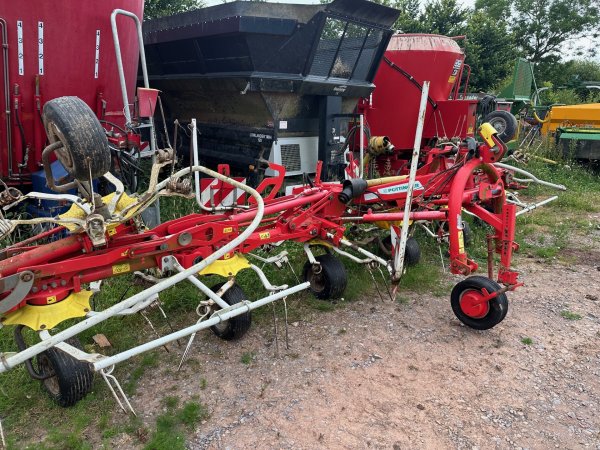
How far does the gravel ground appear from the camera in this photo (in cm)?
239

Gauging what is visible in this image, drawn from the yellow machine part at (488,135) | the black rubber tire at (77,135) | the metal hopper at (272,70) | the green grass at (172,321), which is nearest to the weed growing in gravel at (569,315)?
the green grass at (172,321)

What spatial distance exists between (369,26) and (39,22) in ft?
10.9

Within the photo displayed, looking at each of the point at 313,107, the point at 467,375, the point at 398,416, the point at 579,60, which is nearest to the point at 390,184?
the point at 467,375

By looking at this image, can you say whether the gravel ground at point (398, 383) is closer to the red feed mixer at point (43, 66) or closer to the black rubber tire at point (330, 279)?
the black rubber tire at point (330, 279)

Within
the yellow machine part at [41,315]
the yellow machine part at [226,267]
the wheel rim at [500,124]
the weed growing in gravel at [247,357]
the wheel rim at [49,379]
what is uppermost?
the wheel rim at [500,124]

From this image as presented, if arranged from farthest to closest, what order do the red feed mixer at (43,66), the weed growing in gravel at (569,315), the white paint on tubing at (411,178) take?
the red feed mixer at (43,66), the weed growing in gravel at (569,315), the white paint on tubing at (411,178)

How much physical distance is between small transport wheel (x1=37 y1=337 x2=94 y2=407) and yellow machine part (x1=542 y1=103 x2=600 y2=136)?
31.5 ft

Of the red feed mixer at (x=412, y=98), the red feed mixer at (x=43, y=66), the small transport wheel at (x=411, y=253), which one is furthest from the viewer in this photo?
the red feed mixer at (x=412, y=98)

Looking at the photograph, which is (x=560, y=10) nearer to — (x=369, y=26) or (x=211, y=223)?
(x=369, y=26)

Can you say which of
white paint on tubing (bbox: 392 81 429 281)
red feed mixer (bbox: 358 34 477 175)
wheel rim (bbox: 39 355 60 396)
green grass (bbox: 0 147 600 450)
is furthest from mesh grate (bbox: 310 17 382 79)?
wheel rim (bbox: 39 355 60 396)

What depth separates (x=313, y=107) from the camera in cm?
576

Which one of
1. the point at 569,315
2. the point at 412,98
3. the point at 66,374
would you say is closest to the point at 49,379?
the point at 66,374

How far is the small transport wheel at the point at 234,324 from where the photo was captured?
315 cm

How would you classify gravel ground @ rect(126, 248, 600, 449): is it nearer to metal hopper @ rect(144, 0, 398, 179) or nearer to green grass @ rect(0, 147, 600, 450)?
green grass @ rect(0, 147, 600, 450)
